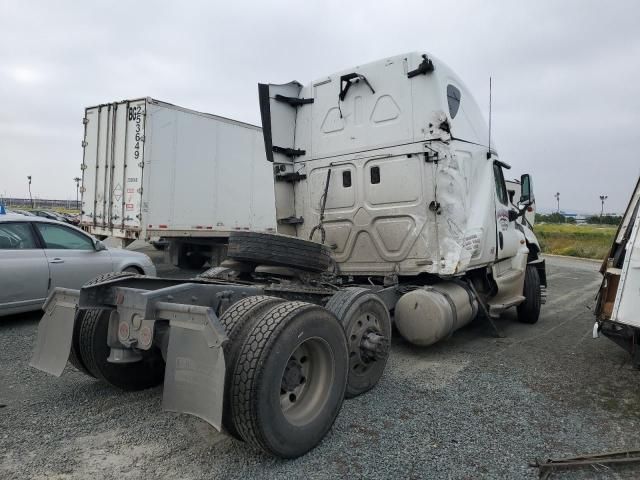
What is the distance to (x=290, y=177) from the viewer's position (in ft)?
21.2

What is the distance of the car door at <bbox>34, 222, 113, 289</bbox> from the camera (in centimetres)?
675

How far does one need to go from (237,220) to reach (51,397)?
837cm

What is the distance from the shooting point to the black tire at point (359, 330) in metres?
4.02

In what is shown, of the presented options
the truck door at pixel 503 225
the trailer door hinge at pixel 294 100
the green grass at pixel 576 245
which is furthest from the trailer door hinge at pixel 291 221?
the green grass at pixel 576 245

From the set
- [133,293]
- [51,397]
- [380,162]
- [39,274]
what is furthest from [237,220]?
[133,293]

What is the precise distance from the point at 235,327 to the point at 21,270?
4.94 meters

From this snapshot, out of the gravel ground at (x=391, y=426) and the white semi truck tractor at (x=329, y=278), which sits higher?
the white semi truck tractor at (x=329, y=278)

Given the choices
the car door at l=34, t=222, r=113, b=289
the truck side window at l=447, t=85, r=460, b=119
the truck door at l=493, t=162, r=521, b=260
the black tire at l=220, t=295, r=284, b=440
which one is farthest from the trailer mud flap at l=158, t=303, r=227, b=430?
the truck door at l=493, t=162, r=521, b=260

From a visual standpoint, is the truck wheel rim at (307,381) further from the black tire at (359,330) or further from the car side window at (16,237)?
the car side window at (16,237)

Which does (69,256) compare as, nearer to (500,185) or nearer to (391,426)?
(391,426)

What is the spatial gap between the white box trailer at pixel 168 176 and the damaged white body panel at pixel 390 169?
4773mm

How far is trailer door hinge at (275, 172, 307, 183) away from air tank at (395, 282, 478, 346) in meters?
2.21

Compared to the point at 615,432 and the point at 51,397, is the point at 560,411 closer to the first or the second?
the point at 615,432

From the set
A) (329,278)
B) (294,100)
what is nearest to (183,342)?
(329,278)
